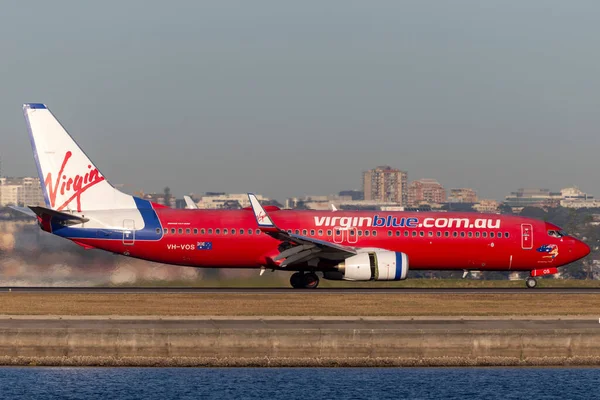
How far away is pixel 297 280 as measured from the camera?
53438mm

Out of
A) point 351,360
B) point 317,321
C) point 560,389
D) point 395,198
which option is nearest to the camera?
point 560,389

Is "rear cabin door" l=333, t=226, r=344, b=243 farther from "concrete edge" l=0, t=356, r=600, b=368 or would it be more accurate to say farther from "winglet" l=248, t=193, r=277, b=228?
"concrete edge" l=0, t=356, r=600, b=368

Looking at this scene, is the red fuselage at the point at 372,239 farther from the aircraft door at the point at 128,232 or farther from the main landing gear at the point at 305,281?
the main landing gear at the point at 305,281

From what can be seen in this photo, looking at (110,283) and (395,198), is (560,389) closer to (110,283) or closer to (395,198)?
(110,283)

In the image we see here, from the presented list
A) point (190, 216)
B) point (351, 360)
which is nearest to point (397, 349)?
point (351, 360)

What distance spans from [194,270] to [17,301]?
1256 centimetres

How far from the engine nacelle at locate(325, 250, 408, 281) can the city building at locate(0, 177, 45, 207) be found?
172 feet

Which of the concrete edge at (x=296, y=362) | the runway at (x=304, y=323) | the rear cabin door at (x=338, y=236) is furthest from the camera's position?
the rear cabin door at (x=338, y=236)

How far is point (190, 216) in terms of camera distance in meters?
53.8

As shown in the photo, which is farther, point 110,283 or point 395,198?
point 395,198

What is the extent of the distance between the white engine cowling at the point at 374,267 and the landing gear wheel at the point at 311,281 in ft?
6.99

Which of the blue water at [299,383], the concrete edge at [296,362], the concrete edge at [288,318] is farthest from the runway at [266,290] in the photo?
the blue water at [299,383]

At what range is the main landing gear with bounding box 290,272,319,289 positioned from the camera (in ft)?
174

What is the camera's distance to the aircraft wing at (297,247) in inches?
1996
